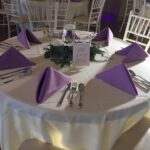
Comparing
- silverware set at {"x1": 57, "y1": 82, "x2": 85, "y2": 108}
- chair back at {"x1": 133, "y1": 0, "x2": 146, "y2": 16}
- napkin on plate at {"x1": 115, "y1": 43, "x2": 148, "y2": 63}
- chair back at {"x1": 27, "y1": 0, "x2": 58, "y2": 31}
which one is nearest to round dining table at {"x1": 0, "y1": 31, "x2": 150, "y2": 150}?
silverware set at {"x1": 57, "y1": 82, "x2": 85, "y2": 108}

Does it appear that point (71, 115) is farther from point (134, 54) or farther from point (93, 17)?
point (93, 17)

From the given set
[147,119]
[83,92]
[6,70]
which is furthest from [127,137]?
[6,70]

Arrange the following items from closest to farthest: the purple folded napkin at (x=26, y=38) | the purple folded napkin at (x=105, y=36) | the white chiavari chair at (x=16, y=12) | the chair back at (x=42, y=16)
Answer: the purple folded napkin at (x=26, y=38), the purple folded napkin at (x=105, y=36), the chair back at (x=42, y=16), the white chiavari chair at (x=16, y=12)

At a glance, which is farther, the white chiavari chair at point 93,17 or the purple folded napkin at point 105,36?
the white chiavari chair at point 93,17

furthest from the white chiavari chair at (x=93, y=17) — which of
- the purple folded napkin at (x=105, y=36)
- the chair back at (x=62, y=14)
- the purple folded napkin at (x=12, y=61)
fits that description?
the purple folded napkin at (x=12, y=61)

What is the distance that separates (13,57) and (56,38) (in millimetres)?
387

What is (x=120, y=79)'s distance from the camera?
1257mm

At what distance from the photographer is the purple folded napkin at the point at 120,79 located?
1.23m

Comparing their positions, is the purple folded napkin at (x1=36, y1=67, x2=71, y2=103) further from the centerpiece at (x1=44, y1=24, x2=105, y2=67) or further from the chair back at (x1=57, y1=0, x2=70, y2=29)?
the chair back at (x1=57, y1=0, x2=70, y2=29)

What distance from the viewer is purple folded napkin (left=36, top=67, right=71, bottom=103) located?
3.75 feet

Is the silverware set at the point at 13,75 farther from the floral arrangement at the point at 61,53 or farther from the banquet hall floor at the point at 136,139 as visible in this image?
the banquet hall floor at the point at 136,139

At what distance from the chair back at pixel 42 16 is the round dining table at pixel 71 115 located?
186cm

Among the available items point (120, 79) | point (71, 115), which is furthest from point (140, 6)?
point (71, 115)

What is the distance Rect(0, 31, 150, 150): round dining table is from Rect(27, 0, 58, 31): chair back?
1864 millimetres
